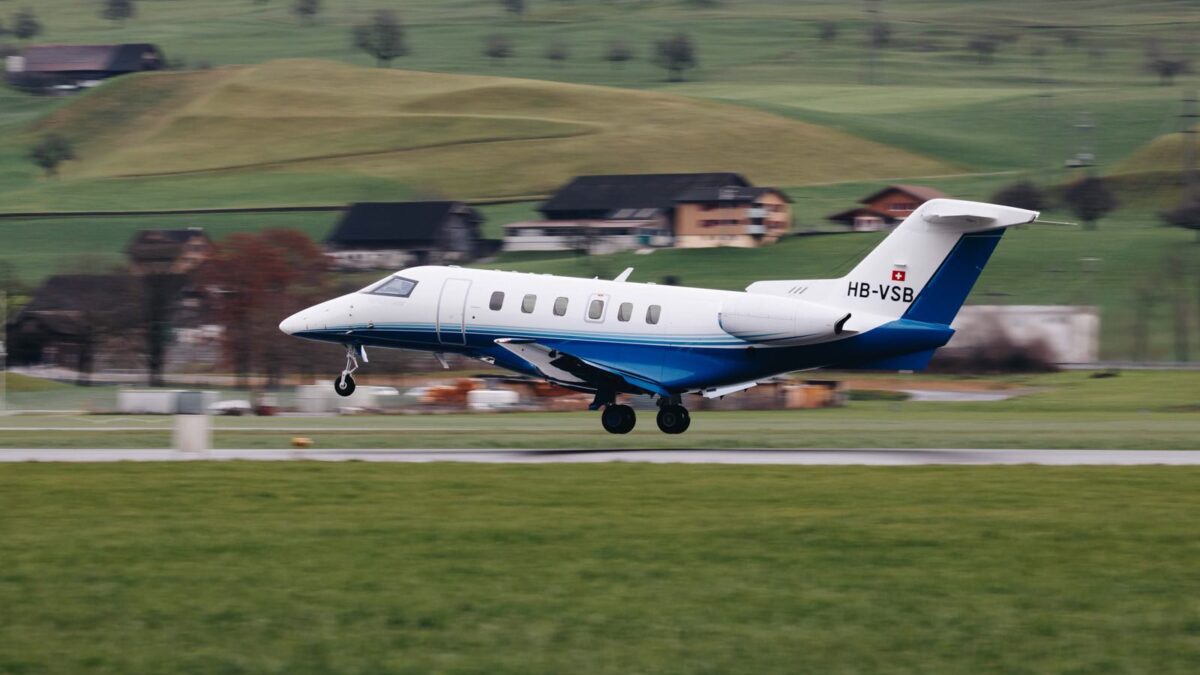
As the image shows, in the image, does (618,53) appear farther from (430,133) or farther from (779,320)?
(779,320)

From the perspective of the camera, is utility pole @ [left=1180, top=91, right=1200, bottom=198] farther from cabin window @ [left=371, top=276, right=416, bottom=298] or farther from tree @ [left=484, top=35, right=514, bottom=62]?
tree @ [left=484, top=35, right=514, bottom=62]

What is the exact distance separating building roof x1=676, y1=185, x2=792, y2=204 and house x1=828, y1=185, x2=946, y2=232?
544 centimetres

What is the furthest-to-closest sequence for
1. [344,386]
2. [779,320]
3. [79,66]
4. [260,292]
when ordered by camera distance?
[79,66] < [260,292] < [344,386] < [779,320]

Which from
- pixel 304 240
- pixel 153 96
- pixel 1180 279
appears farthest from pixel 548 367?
pixel 153 96

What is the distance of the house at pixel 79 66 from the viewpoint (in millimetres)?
179000

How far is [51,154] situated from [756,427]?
116 metres

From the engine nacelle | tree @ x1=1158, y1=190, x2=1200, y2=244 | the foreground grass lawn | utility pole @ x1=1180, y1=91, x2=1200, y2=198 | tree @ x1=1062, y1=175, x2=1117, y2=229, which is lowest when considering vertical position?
the foreground grass lawn

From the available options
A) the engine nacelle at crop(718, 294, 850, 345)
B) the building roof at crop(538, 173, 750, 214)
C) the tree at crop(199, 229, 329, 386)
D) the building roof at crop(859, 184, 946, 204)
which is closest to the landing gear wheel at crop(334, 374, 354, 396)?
the engine nacelle at crop(718, 294, 850, 345)

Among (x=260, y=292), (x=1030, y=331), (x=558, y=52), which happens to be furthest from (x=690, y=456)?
(x=558, y=52)

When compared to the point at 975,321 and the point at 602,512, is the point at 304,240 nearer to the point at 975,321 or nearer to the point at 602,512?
the point at 975,321

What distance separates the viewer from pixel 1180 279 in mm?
86188

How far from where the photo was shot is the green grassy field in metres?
31.3

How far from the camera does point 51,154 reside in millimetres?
139375

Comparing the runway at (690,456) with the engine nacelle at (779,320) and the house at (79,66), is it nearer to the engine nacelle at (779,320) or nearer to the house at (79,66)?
the engine nacelle at (779,320)
